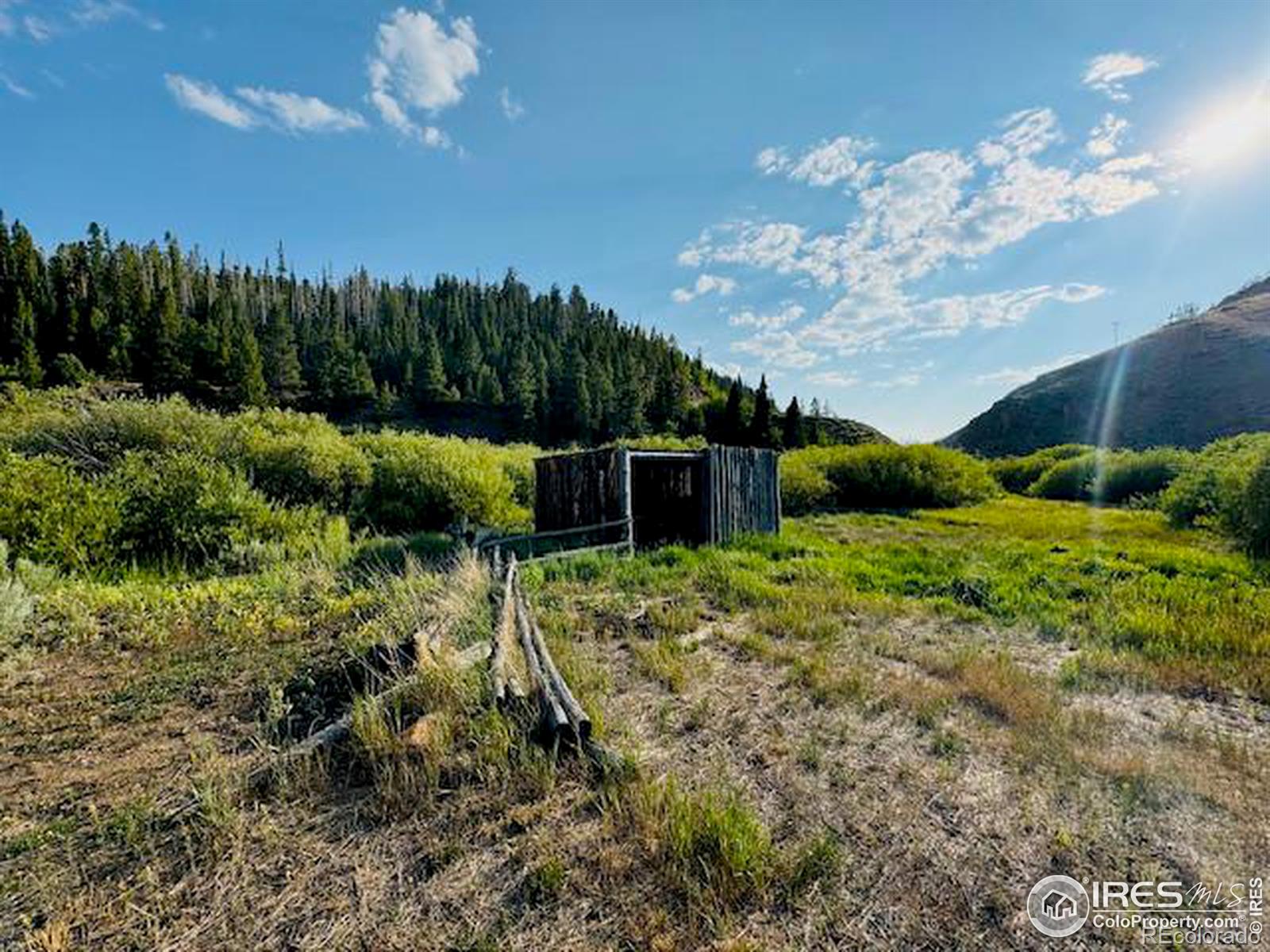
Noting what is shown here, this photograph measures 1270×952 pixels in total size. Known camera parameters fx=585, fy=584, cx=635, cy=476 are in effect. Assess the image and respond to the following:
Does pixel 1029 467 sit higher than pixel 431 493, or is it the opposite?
pixel 431 493

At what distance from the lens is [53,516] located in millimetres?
8633

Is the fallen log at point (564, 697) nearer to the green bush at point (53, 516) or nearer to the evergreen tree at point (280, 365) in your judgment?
the green bush at point (53, 516)

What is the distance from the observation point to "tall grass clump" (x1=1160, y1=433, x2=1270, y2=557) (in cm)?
1239

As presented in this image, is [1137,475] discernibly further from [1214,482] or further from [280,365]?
[280,365]

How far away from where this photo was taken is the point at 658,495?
1458 centimetres

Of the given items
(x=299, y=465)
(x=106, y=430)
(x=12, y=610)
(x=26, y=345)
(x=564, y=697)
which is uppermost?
(x=26, y=345)

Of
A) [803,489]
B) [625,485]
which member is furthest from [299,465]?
[803,489]

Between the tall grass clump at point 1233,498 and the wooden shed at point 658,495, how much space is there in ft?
32.7

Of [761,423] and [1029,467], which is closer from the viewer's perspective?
[1029,467]

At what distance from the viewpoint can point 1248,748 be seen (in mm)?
4281

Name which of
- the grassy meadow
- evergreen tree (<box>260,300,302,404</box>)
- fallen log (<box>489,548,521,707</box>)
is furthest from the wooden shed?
evergreen tree (<box>260,300,302,404</box>)

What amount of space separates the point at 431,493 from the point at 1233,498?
19.3 meters

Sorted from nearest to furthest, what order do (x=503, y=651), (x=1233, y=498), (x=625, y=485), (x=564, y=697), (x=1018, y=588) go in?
(x=564, y=697) → (x=503, y=651) → (x=1018, y=588) → (x=625, y=485) → (x=1233, y=498)

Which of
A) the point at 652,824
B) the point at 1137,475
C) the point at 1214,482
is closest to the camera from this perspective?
the point at 652,824
